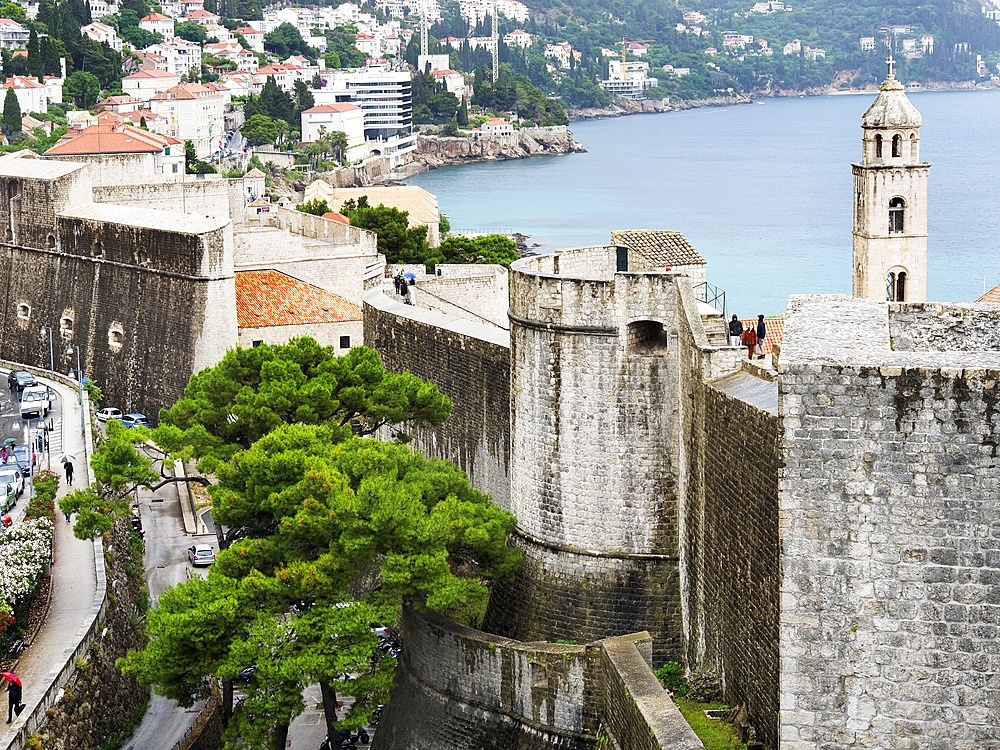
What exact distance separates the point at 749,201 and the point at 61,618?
93.8 m

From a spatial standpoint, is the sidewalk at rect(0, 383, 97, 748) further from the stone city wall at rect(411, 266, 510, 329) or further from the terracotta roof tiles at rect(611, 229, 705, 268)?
the terracotta roof tiles at rect(611, 229, 705, 268)

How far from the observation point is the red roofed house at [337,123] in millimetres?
148125

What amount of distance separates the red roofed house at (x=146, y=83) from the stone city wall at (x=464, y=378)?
4268 inches

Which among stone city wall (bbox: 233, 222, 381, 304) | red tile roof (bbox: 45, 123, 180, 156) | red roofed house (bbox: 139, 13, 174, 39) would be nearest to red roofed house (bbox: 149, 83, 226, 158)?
red roofed house (bbox: 139, 13, 174, 39)

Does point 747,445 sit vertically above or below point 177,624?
above

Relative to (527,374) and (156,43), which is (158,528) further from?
(156,43)

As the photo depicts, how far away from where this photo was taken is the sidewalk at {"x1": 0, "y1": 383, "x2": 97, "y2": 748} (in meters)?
20.0

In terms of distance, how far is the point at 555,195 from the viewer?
125625 mm

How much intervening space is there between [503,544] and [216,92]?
12103 centimetres

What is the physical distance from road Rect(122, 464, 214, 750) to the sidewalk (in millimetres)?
1772

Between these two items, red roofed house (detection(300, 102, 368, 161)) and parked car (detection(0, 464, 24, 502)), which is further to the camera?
red roofed house (detection(300, 102, 368, 161))

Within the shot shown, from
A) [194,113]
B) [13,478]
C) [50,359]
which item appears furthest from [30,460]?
[194,113]

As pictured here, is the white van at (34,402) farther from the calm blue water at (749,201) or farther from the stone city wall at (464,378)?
the calm blue water at (749,201)

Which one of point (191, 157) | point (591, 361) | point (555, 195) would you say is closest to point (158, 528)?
point (591, 361)
